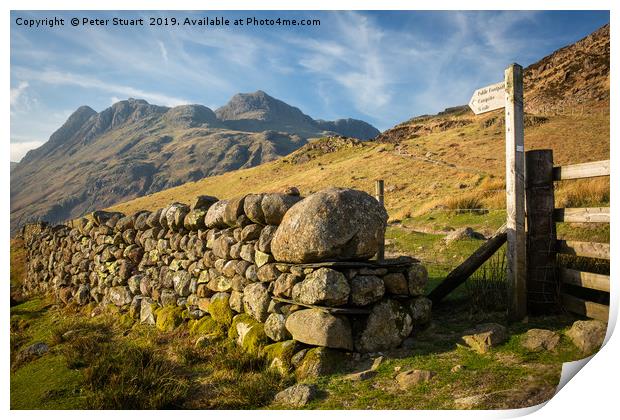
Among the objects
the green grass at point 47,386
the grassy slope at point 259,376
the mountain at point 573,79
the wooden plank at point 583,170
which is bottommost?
the green grass at point 47,386

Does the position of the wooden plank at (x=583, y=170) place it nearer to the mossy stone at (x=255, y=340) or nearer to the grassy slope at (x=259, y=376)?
the grassy slope at (x=259, y=376)

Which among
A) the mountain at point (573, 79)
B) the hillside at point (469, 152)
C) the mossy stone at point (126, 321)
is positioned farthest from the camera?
the mountain at point (573, 79)

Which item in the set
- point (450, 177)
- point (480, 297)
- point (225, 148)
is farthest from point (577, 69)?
point (225, 148)

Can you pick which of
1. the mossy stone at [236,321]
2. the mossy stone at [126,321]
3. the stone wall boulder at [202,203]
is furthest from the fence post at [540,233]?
the mossy stone at [126,321]

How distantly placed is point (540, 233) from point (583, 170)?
2.93 feet

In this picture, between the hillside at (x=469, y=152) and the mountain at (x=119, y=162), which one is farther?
the mountain at (x=119, y=162)

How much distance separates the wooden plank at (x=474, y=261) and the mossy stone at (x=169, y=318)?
14.2 ft

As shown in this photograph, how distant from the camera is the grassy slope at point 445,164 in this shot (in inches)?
736

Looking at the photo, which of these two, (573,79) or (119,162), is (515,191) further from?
(119,162)

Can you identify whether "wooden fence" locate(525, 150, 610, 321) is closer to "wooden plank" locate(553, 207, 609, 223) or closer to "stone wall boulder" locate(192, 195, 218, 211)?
"wooden plank" locate(553, 207, 609, 223)

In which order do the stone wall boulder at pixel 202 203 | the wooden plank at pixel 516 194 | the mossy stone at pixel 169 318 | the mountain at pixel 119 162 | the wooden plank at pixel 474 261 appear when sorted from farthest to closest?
the mountain at pixel 119 162 → the stone wall boulder at pixel 202 203 → the mossy stone at pixel 169 318 → the wooden plank at pixel 474 261 → the wooden plank at pixel 516 194

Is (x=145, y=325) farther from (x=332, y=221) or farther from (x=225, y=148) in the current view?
(x=225, y=148)

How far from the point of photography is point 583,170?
4.50 meters
